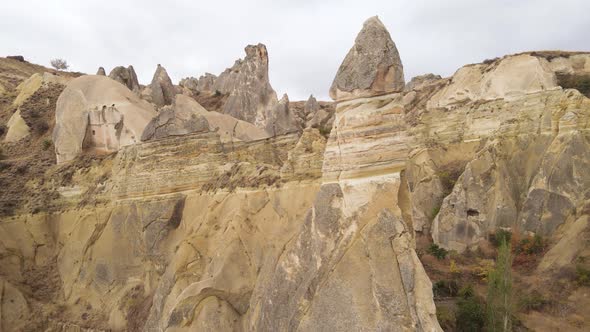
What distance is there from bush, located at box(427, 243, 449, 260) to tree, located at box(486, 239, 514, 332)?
7.97 m

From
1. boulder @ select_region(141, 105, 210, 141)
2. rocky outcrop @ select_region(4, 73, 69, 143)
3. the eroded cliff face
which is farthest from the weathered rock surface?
boulder @ select_region(141, 105, 210, 141)

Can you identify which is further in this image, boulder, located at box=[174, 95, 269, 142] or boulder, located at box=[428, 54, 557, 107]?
boulder, located at box=[428, 54, 557, 107]

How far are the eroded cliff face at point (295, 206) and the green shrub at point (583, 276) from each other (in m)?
0.99

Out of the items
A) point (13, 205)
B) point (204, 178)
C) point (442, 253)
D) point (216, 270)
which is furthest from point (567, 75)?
point (13, 205)

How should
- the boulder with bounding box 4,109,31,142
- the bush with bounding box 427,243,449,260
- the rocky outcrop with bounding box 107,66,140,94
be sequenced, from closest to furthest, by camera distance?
the boulder with bounding box 4,109,31,142 < the bush with bounding box 427,243,449,260 < the rocky outcrop with bounding box 107,66,140,94

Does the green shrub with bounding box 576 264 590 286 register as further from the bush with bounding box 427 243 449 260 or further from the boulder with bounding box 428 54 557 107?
the boulder with bounding box 428 54 557 107

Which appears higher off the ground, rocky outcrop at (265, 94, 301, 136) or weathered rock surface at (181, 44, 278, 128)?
weathered rock surface at (181, 44, 278, 128)

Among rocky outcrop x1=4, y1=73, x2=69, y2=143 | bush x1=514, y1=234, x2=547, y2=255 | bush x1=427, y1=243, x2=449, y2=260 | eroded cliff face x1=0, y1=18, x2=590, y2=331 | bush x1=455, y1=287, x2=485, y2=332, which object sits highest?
rocky outcrop x1=4, y1=73, x2=69, y2=143

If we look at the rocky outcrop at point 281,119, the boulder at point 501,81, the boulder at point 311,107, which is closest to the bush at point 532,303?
the boulder at point 501,81

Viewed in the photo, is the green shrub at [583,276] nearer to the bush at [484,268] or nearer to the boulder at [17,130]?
the bush at [484,268]

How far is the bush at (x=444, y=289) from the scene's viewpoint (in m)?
16.5

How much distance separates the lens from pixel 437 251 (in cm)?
2175

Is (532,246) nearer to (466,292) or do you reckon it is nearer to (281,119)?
(466,292)

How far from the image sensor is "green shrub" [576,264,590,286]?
15.7m
